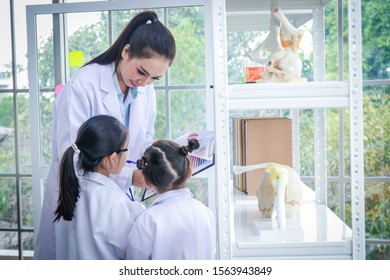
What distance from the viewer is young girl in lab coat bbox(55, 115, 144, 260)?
121cm

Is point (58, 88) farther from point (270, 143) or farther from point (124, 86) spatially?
point (270, 143)

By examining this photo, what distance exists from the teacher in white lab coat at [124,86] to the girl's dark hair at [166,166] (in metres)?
0.16

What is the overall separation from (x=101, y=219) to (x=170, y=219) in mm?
210

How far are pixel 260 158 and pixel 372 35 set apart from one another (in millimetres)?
898

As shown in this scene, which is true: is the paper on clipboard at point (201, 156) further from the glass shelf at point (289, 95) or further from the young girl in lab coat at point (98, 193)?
the glass shelf at point (289, 95)

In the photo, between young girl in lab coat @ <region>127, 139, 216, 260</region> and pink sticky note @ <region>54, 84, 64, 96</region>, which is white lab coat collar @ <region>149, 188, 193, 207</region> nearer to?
young girl in lab coat @ <region>127, 139, 216, 260</region>

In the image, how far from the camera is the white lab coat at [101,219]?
3.94 ft

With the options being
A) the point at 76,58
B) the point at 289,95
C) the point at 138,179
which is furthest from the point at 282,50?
the point at 76,58

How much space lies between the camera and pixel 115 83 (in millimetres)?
1289

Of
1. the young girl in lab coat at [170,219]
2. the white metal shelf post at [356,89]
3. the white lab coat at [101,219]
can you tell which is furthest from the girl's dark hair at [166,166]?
the white metal shelf post at [356,89]

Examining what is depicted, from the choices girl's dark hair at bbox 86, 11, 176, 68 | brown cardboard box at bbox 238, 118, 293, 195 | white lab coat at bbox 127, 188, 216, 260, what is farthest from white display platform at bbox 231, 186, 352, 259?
girl's dark hair at bbox 86, 11, 176, 68

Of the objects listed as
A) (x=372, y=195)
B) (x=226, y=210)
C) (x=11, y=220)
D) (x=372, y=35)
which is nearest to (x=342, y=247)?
(x=226, y=210)

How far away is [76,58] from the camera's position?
160cm
